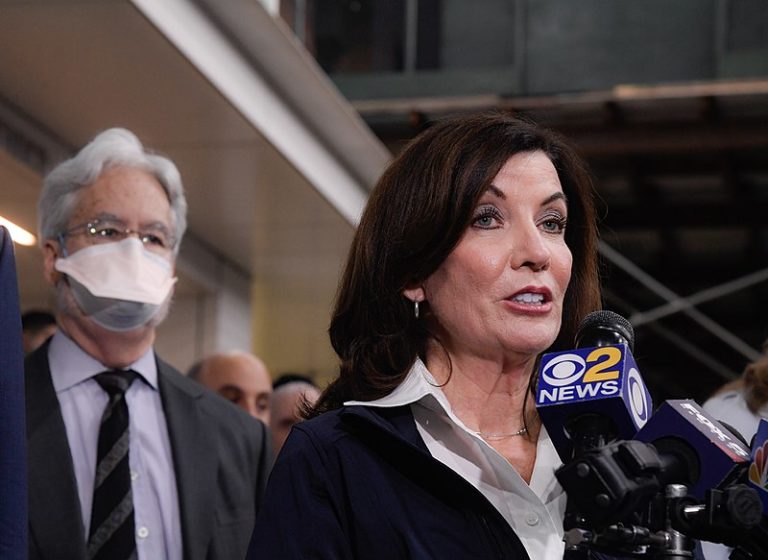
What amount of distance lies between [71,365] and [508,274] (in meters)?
1.62

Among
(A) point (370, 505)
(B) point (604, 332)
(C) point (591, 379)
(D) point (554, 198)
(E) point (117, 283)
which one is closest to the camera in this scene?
(C) point (591, 379)

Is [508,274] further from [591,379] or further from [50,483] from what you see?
[50,483]

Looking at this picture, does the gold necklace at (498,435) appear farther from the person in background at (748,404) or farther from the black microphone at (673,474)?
the person in background at (748,404)

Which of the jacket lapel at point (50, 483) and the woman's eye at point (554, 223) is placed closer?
the woman's eye at point (554, 223)

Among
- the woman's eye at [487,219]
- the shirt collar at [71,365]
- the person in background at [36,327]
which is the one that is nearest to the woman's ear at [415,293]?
the woman's eye at [487,219]

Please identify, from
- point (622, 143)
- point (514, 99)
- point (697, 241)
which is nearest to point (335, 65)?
point (514, 99)

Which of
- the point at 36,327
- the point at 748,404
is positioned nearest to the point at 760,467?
the point at 748,404

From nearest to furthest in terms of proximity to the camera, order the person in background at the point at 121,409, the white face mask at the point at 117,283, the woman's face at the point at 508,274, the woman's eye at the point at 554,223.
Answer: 1. the woman's face at the point at 508,274
2. the woman's eye at the point at 554,223
3. the person in background at the point at 121,409
4. the white face mask at the point at 117,283

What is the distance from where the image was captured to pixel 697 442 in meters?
1.92

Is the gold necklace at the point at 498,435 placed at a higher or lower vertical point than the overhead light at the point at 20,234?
lower

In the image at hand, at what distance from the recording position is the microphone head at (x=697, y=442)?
190cm

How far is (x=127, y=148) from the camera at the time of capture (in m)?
4.09

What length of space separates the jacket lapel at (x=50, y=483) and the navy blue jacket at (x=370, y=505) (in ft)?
3.73

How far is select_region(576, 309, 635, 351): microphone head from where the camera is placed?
211 centimetres
